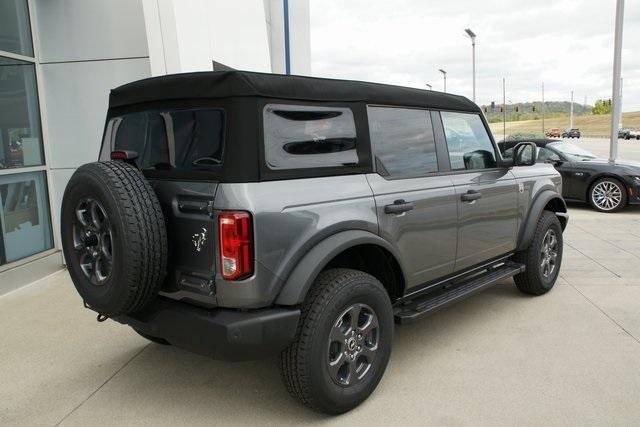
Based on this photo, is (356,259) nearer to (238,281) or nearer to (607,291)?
(238,281)

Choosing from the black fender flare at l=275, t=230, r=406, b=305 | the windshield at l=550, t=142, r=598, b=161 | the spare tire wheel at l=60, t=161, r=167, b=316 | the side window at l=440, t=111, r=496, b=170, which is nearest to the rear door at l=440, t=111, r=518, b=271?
the side window at l=440, t=111, r=496, b=170

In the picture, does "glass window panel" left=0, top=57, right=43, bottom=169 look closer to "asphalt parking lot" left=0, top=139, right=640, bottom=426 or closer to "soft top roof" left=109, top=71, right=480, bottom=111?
"asphalt parking lot" left=0, top=139, right=640, bottom=426

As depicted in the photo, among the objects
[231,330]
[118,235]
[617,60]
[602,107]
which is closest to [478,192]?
[231,330]

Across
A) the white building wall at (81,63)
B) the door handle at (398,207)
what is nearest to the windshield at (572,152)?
the white building wall at (81,63)

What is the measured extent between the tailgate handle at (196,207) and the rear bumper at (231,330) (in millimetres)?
512

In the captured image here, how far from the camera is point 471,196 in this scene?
155 inches

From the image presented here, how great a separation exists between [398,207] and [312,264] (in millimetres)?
810

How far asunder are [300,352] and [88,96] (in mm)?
5031

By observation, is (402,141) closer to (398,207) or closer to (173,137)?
(398,207)

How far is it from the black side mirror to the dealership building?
154 inches

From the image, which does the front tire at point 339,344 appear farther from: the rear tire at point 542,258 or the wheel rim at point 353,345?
the rear tire at point 542,258

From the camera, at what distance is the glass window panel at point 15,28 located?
19.3 ft

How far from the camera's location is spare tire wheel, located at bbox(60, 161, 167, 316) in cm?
257

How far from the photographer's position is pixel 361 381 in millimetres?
3070
